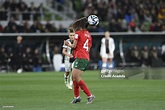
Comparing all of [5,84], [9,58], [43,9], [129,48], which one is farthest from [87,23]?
[43,9]

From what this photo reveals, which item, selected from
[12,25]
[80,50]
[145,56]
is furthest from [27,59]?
[80,50]

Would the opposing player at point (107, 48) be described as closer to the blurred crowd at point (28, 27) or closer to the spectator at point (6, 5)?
the blurred crowd at point (28, 27)

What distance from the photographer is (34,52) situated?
39.8m

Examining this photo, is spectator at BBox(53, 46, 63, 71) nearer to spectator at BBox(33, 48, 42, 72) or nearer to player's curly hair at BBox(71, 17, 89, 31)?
spectator at BBox(33, 48, 42, 72)

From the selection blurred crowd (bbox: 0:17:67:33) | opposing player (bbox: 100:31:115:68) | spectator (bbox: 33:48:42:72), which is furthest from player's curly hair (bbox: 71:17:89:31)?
blurred crowd (bbox: 0:17:67:33)

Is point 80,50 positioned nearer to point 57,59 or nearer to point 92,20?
point 92,20

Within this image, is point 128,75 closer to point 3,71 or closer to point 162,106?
point 162,106

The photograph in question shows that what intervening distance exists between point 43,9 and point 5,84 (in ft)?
66.2

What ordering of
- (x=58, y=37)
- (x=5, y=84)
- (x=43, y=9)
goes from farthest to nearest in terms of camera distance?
1. (x=43, y=9)
2. (x=58, y=37)
3. (x=5, y=84)

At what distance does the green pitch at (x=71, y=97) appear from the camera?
15852 mm

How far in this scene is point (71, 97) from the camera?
19266mm

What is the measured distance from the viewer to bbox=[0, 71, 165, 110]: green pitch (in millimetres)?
15852

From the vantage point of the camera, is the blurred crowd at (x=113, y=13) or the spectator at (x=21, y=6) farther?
the spectator at (x=21, y=6)

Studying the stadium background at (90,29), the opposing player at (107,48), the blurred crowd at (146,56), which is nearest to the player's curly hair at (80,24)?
the stadium background at (90,29)
